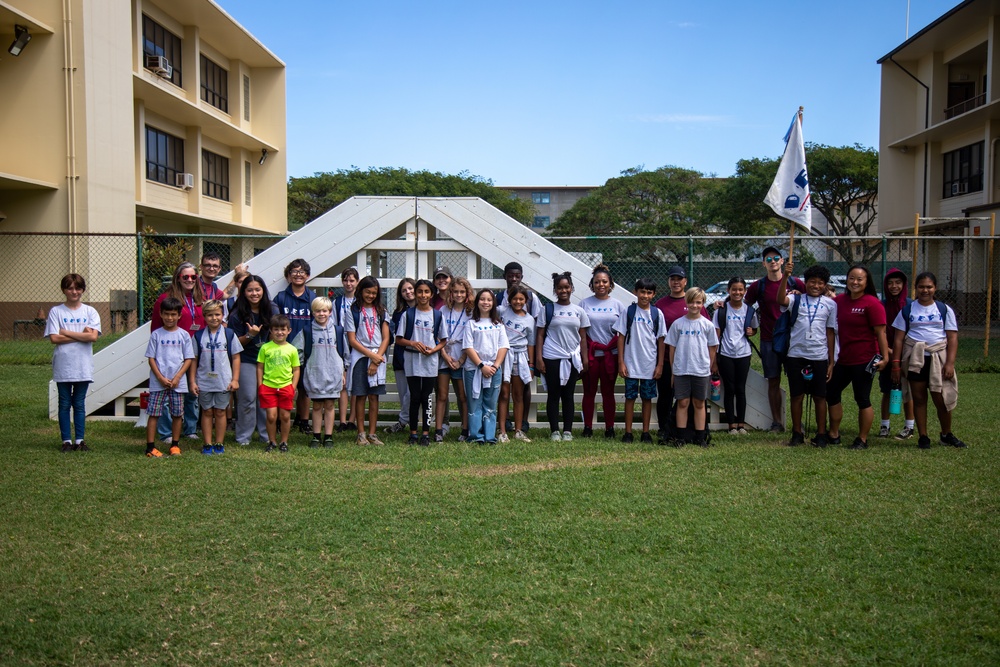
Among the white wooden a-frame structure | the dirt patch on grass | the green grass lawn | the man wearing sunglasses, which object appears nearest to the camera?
the green grass lawn

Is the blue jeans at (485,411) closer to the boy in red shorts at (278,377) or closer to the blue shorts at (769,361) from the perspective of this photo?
the boy in red shorts at (278,377)

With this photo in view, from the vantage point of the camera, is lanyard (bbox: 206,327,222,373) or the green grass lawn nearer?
the green grass lawn

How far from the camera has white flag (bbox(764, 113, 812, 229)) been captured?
358 inches

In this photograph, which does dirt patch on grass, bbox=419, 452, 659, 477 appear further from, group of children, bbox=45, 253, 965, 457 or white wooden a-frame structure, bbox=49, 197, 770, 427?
white wooden a-frame structure, bbox=49, 197, 770, 427

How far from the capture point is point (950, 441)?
313 inches

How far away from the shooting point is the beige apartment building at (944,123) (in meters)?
25.6

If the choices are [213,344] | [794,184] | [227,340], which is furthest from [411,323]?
[794,184]

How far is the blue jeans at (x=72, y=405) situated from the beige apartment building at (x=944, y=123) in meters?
24.7

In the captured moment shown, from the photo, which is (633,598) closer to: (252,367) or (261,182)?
(252,367)

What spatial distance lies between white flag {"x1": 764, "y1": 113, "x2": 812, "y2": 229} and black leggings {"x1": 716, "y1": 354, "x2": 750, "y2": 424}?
176 cm

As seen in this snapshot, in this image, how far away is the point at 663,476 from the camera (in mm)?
6695

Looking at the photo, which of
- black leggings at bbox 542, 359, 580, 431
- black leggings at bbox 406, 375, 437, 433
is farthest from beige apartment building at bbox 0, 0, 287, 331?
black leggings at bbox 542, 359, 580, 431

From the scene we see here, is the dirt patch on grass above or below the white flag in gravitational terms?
below

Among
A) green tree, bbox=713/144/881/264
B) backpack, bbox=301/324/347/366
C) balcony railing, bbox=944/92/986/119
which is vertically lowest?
backpack, bbox=301/324/347/366
